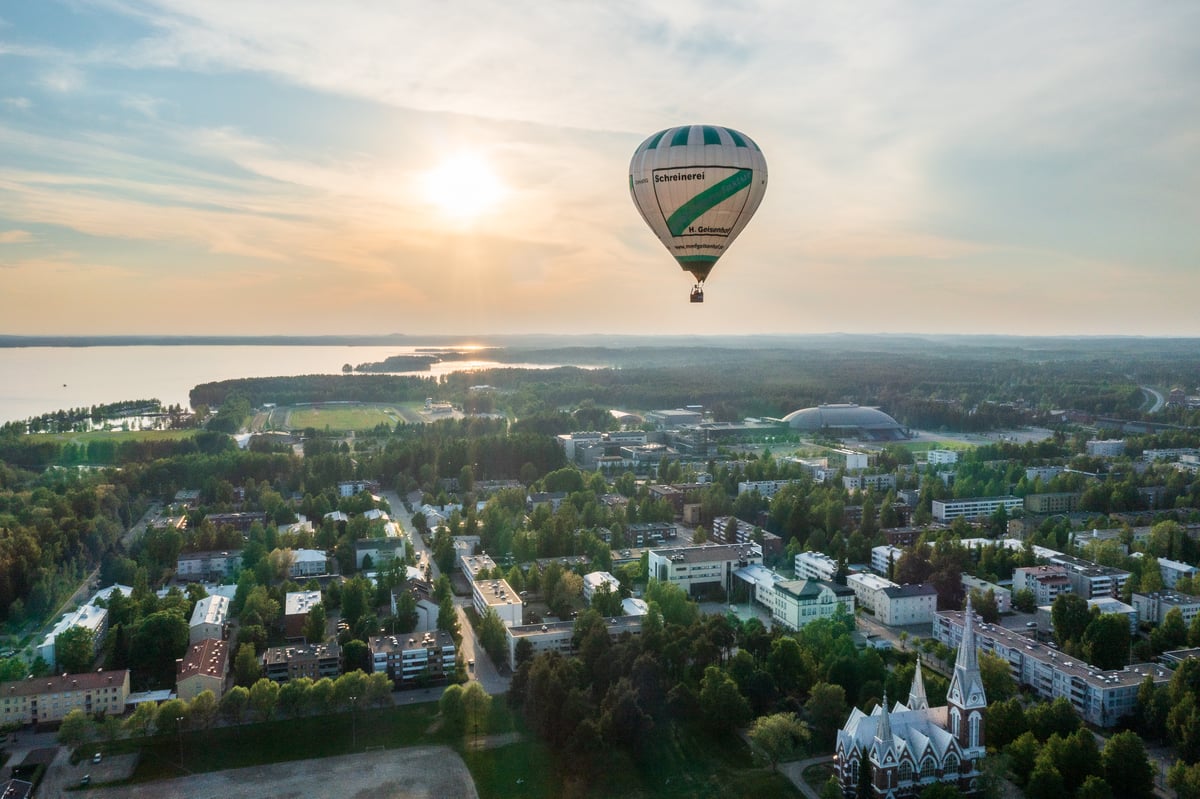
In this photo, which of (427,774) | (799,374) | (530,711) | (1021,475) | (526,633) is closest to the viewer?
(427,774)

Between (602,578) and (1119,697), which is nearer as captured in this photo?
(1119,697)

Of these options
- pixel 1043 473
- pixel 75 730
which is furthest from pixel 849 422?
pixel 75 730

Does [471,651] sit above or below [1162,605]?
below

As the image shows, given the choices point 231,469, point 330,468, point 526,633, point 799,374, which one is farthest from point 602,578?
point 799,374

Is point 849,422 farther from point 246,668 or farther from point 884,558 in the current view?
point 246,668

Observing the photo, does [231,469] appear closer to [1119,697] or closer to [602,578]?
[602,578]

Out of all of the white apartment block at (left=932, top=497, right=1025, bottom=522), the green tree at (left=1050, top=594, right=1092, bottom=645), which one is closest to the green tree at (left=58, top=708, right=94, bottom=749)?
the green tree at (left=1050, top=594, right=1092, bottom=645)

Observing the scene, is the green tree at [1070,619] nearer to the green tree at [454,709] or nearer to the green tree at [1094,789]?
the green tree at [1094,789]
